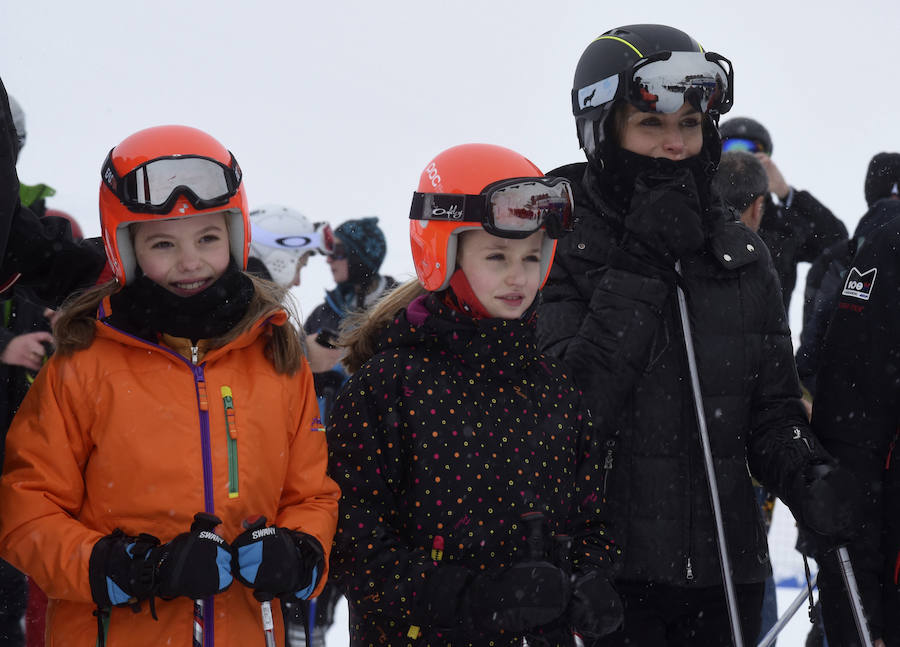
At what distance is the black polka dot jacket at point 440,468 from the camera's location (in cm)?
257

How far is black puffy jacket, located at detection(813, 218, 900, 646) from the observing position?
9.39ft

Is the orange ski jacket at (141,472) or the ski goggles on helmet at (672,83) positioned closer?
the orange ski jacket at (141,472)

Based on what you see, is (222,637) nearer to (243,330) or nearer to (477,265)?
(243,330)

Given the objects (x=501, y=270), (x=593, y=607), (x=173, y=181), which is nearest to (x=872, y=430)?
(x=593, y=607)

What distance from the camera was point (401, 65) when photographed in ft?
95.9

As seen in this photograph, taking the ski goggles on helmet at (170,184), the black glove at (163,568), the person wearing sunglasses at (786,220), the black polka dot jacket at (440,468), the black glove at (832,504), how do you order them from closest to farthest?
the black glove at (163,568) < the black polka dot jacket at (440,468) < the ski goggles on helmet at (170,184) < the black glove at (832,504) < the person wearing sunglasses at (786,220)

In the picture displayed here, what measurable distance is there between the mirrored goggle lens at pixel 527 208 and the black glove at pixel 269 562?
39.9 inches

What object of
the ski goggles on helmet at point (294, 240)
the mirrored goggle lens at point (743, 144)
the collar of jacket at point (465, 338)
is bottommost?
the ski goggles on helmet at point (294, 240)

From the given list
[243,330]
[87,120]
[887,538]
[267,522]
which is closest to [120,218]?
[243,330]

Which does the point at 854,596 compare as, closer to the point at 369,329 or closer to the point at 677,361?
the point at 677,361

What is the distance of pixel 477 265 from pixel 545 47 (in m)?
27.4

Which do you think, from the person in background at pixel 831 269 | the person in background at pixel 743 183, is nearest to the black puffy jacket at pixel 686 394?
the person in background at pixel 831 269

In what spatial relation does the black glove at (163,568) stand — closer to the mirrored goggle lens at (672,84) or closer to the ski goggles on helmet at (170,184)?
the ski goggles on helmet at (170,184)

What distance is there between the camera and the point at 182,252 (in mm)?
2805
